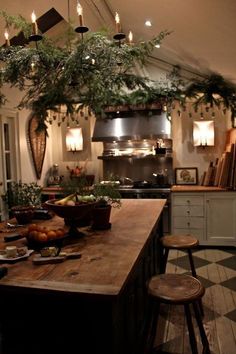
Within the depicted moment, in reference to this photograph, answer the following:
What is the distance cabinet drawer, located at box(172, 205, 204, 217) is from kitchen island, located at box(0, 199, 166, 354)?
308 centimetres

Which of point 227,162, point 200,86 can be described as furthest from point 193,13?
point 227,162

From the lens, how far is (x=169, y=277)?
6.50 ft

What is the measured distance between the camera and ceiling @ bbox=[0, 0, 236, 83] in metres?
2.83

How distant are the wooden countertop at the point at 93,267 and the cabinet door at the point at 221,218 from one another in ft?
8.84

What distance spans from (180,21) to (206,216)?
284cm

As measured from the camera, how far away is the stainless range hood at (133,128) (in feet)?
16.7

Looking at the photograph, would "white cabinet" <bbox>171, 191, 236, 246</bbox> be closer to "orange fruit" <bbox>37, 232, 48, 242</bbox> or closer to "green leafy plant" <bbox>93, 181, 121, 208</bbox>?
"green leafy plant" <bbox>93, 181, 121, 208</bbox>

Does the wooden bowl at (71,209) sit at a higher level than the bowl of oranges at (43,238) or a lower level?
higher

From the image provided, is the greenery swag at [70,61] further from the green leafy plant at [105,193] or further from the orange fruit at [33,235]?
the orange fruit at [33,235]

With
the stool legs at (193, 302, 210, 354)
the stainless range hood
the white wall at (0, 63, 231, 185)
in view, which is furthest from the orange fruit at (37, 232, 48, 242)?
the stainless range hood

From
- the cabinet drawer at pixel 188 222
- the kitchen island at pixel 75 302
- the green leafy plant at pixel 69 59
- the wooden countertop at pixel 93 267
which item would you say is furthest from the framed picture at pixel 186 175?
the kitchen island at pixel 75 302

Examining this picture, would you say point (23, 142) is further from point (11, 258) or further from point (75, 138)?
point (11, 258)

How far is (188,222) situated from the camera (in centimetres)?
483

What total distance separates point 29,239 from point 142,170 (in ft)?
13.3
